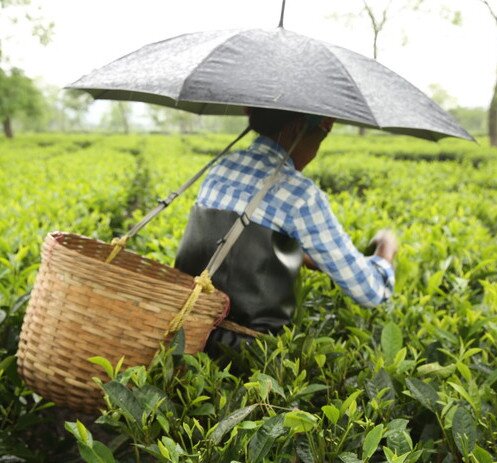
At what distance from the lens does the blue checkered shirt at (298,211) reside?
1984 mm

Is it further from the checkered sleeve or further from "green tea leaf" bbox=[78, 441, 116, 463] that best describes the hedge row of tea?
the checkered sleeve

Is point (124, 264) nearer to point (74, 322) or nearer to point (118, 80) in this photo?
point (74, 322)

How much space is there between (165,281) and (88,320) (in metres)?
0.29

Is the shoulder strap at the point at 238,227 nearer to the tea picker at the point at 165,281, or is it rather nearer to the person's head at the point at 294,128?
the tea picker at the point at 165,281

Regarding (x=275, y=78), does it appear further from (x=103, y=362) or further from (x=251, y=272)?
(x=103, y=362)

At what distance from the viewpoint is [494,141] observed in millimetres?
22547

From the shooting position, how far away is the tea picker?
63.3 inches

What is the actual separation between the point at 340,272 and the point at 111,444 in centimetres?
103

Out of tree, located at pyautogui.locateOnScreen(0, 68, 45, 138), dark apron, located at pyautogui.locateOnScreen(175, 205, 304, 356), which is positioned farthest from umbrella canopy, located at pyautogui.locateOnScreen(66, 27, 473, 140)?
tree, located at pyautogui.locateOnScreen(0, 68, 45, 138)

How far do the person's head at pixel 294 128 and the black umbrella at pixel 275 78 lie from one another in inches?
9.4

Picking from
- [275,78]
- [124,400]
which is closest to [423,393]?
[124,400]

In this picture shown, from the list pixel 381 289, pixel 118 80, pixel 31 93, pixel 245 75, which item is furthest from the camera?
pixel 31 93

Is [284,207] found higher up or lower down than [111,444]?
higher up

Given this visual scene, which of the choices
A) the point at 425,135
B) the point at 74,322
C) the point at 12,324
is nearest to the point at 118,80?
the point at 74,322
